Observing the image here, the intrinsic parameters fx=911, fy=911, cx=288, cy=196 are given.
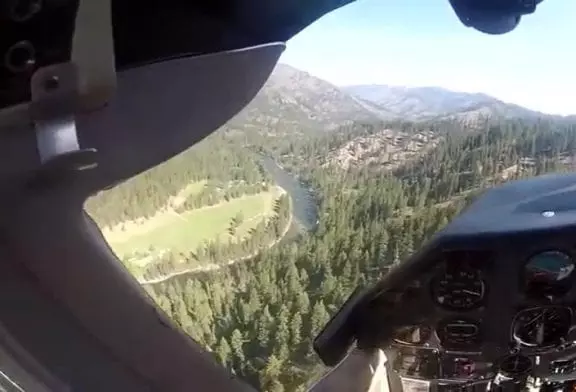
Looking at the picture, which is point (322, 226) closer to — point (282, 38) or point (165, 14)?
point (282, 38)

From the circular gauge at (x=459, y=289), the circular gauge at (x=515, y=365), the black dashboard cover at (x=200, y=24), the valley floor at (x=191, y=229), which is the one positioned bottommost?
the circular gauge at (x=515, y=365)

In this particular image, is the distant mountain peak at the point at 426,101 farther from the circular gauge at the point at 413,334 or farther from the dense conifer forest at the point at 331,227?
the circular gauge at the point at 413,334

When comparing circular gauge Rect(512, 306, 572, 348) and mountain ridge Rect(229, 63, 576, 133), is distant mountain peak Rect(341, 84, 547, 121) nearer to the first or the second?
mountain ridge Rect(229, 63, 576, 133)

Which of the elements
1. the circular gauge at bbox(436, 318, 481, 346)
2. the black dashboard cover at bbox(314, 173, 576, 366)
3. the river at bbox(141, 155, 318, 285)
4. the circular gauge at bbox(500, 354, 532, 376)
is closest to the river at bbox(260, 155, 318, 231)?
the river at bbox(141, 155, 318, 285)

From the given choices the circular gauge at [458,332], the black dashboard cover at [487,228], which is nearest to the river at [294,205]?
the black dashboard cover at [487,228]

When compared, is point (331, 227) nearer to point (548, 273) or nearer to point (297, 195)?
point (297, 195)

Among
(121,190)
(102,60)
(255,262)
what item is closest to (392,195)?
(255,262)

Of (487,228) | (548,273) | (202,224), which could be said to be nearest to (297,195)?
(202,224)
